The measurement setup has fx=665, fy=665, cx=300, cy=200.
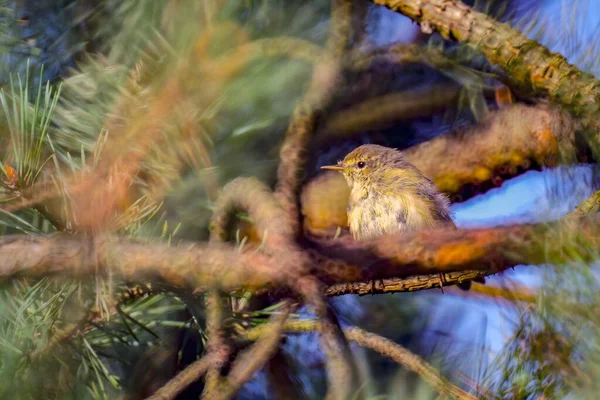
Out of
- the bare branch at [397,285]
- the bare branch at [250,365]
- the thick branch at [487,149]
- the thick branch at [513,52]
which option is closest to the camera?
the bare branch at [250,365]

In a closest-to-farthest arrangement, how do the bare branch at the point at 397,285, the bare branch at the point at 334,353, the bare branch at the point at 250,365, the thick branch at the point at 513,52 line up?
the bare branch at the point at 334,353 < the bare branch at the point at 250,365 < the thick branch at the point at 513,52 < the bare branch at the point at 397,285

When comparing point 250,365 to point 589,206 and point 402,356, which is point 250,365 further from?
point 589,206

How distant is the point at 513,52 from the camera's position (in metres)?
1.02

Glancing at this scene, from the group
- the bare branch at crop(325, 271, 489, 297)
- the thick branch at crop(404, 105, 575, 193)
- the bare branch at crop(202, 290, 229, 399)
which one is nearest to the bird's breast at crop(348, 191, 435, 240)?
the thick branch at crop(404, 105, 575, 193)

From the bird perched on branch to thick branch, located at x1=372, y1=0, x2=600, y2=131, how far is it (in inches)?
21.7

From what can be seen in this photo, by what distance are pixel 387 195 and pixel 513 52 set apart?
Answer: 27.1 inches

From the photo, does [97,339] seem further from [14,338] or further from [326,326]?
[326,326]

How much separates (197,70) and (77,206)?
0.27 m

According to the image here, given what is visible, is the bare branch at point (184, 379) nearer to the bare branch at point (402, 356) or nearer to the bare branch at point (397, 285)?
the bare branch at point (402, 356)

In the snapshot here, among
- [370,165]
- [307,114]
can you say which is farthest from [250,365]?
[370,165]

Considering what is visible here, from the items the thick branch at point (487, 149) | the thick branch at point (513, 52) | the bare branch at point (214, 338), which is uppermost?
the thick branch at point (513, 52)

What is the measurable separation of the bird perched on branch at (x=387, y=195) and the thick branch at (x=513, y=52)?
55cm


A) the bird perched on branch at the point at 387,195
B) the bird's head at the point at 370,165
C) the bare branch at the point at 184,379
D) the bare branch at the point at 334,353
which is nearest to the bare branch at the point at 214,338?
the bare branch at the point at 184,379

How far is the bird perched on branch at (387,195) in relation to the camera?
5.17 feet
